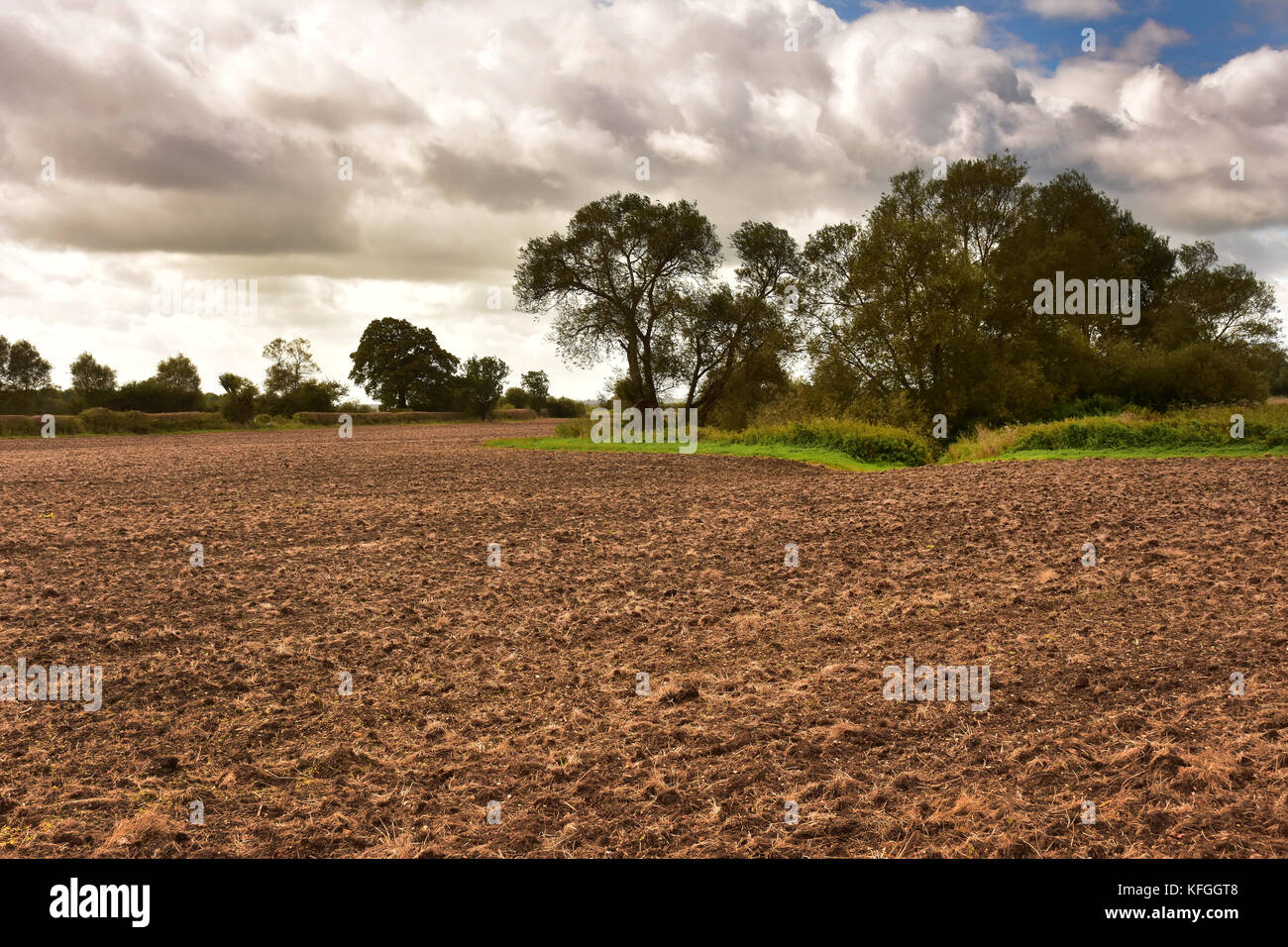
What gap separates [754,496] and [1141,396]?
31.6m

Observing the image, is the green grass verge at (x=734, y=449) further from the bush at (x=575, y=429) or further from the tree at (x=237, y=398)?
the tree at (x=237, y=398)

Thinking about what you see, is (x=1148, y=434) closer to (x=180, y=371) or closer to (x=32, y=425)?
(x=32, y=425)

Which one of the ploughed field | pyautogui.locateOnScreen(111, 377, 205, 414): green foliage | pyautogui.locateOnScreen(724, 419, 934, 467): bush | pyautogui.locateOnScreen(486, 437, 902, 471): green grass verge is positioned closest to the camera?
the ploughed field

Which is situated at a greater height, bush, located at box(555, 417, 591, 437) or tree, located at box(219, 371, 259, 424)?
tree, located at box(219, 371, 259, 424)

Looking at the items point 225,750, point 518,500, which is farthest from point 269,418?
point 225,750

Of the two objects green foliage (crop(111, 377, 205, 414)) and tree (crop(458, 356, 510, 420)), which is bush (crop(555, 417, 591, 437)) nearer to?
green foliage (crop(111, 377, 205, 414))

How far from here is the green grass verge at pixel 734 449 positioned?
2683 centimetres

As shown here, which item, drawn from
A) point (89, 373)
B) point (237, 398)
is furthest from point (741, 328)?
point (89, 373)

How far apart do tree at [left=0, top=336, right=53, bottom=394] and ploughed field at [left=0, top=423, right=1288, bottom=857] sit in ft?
224

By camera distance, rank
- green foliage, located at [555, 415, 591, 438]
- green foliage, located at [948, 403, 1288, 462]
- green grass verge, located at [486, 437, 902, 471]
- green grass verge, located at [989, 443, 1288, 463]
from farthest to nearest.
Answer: green foliage, located at [555, 415, 591, 438], green grass verge, located at [486, 437, 902, 471], green foliage, located at [948, 403, 1288, 462], green grass verge, located at [989, 443, 1288, 463]

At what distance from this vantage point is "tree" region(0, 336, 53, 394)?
228 feet

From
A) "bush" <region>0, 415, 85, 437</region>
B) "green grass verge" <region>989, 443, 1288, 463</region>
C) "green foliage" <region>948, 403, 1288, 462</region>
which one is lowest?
"green grass verge" <region>989, 443, 1288, 463</region>

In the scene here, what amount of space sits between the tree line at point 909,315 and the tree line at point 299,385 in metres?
32.0

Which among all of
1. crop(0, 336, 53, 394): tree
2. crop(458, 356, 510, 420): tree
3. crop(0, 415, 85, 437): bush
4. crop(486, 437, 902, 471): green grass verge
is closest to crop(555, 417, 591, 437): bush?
crop(486, 437, 902, 471): green grass verge
